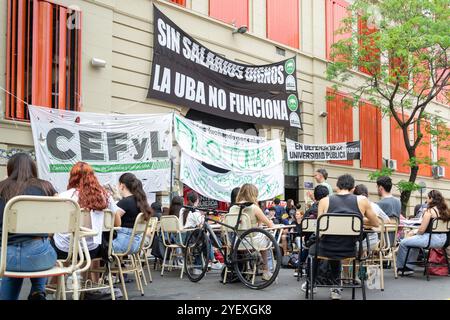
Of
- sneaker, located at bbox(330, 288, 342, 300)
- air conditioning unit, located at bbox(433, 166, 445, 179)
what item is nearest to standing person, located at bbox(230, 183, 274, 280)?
sneaker, located at bbox(330, 288, 342, 300)

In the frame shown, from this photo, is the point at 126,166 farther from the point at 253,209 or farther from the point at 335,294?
the point at 335,294

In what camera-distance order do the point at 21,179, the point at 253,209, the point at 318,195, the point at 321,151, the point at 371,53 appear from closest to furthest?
the point at 21,179 < the point at 253,209 < the point at 318,195 < the point at 321,151 < the point at 371,53

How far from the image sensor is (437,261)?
898 centimetres

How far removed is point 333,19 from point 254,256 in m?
14.9

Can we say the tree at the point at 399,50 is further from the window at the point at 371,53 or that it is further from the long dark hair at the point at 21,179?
the long dark hair at the point at 21,179

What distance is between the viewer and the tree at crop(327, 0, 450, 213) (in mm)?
16750

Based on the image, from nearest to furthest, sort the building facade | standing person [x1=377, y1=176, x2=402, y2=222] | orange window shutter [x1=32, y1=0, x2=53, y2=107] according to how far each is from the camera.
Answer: standing person [x1=377, y1=176, x2=402, y2=222] < the building facade < orange window shutter [x1=32, y1=0, x2=53, y2=107]

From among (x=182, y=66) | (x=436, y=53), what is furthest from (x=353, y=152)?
(x=182, y=66)

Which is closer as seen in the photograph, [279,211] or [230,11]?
[279,211]

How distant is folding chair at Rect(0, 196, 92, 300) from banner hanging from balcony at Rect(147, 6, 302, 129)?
9128 millimetres

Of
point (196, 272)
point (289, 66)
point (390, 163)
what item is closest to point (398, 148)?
point (390, 163)

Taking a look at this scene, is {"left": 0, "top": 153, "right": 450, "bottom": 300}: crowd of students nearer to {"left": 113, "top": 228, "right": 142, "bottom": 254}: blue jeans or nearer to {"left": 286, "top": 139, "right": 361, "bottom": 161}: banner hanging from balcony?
{"left": 113, "top": 228, "right": 142, "bottom": 254}: blue jeans
